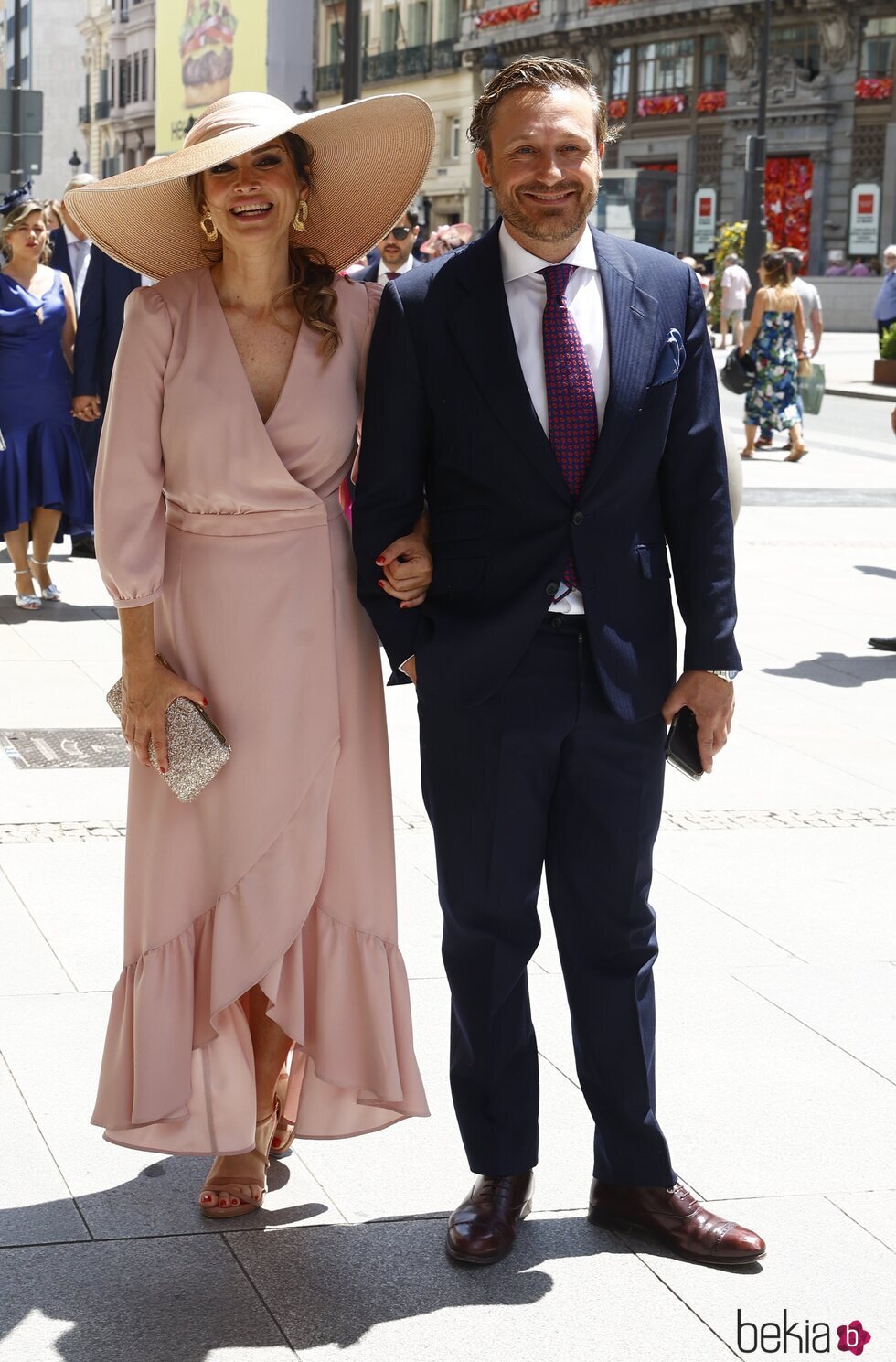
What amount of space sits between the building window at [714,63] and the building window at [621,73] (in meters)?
3.70

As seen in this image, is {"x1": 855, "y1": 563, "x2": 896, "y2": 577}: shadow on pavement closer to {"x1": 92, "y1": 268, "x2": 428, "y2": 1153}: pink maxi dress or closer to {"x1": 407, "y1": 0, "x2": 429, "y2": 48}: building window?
{"x1": 92, "y1": 268, "x2": 428, "y2": 1153}: pink maxi dress

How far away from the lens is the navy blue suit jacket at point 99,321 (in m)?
9.22

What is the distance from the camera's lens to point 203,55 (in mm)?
47312

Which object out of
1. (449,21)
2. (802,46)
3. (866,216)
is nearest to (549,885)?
(866,216)

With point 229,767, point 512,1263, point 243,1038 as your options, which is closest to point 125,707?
point 229,767

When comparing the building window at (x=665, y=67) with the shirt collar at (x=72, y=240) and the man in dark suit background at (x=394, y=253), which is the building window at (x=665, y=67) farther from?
the shirt collar at (x=72, y=240)

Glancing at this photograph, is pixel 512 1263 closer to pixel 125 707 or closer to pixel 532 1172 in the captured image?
pixel 532 1172

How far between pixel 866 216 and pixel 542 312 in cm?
4996

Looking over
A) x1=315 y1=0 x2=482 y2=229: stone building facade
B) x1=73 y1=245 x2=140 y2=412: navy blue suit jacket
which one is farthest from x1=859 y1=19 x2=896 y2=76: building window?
x1=73 y1=245 x2=140 y2=412: navy blue suit jacket

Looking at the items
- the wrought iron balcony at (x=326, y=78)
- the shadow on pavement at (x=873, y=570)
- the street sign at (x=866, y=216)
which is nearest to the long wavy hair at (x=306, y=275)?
the shadow on pavement at (x=873, y=570)

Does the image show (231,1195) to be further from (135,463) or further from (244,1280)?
(135,463)

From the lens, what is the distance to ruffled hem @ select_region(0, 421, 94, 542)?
31.1 ft

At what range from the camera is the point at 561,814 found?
331 cm

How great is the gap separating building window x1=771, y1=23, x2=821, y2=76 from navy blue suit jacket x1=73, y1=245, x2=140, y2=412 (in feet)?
152
